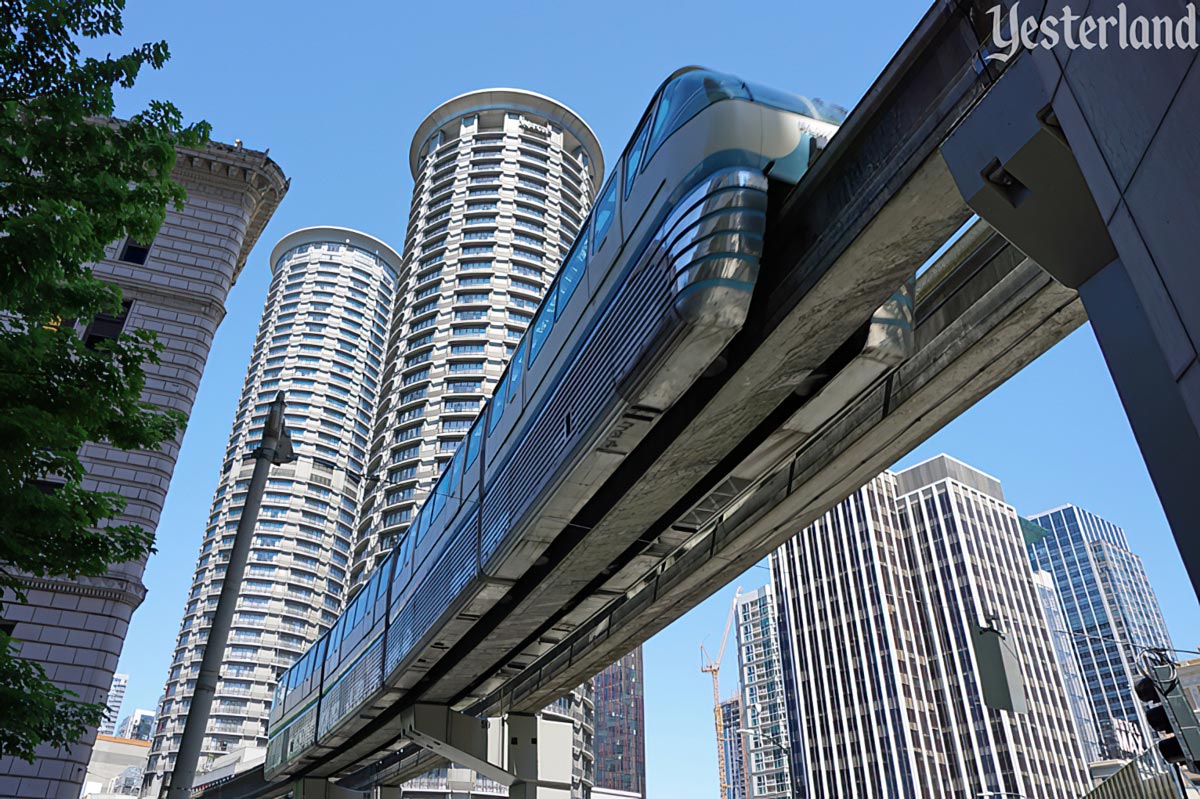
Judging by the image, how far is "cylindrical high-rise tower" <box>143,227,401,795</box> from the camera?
93250 millimetres

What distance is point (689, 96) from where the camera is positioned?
301 inches

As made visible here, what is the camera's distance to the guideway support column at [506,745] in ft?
61.8

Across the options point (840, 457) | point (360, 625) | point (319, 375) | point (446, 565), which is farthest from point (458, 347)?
point (840, 457)

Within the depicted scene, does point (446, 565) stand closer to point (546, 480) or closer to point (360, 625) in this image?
point (546, 480)

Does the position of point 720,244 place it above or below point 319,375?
below

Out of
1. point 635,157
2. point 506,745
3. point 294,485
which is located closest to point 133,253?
point 506,745

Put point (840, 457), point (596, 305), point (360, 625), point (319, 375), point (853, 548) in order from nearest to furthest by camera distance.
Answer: point (596, 305) → point (840, 457) → point (360, 625) → point (853, 548) → point (319, 375)

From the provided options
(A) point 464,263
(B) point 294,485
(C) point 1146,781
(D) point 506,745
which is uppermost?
(A) point 464,263

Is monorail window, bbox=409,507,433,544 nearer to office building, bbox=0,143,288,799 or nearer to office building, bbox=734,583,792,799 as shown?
office building, bbox=0,143,288,799

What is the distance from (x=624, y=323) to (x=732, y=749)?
18582cm

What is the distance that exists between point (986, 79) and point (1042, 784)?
102 m

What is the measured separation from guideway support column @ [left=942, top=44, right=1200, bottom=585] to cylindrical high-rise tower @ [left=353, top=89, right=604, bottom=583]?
68.7 metres

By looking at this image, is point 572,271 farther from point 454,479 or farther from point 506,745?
point 506,745

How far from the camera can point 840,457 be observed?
9.61 m
